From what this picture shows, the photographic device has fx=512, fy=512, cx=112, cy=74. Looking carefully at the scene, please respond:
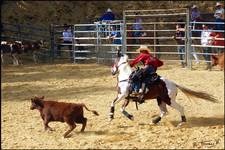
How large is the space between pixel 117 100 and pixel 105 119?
58 centimetres

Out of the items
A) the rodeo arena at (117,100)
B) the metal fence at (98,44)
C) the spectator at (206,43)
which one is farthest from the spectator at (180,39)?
the metal fence at (98,44)

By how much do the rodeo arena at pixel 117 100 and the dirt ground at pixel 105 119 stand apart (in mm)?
15

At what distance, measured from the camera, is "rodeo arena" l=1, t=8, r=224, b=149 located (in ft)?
26.3

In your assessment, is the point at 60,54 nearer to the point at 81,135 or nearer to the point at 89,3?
the point at 89,3

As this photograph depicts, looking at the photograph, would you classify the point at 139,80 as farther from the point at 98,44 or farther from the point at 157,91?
the point at 98,44

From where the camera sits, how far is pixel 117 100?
9016mm

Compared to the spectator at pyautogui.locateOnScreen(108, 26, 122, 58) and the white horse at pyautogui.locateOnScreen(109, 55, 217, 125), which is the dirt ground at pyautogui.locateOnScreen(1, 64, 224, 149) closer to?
the white horse at pyautogui.locateOnScreen(109, 55, 217, 125)

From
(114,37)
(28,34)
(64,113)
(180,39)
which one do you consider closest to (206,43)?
(180,39)

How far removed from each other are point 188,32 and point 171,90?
764cm

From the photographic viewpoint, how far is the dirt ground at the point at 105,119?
7.74 meters

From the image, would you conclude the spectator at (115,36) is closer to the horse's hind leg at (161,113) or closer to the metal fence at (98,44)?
the metal fence at (98,44)

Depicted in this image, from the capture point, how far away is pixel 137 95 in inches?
349

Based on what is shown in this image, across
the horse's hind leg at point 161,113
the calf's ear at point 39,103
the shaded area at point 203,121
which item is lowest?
the shaded area at point 203,121

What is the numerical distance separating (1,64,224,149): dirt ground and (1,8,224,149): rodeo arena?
0.01m
